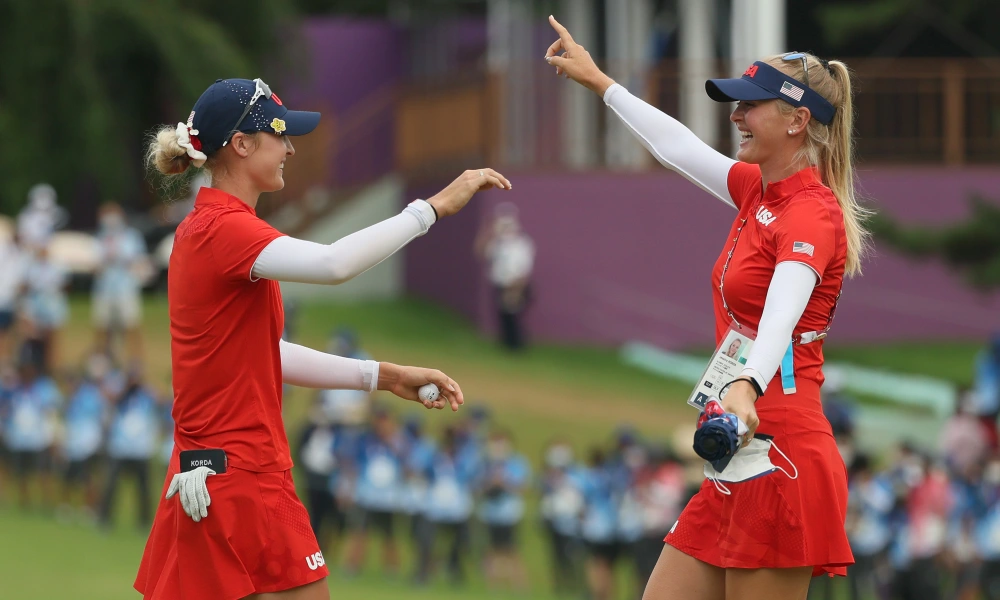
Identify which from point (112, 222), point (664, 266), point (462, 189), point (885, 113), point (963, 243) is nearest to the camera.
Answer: point (462, 189)

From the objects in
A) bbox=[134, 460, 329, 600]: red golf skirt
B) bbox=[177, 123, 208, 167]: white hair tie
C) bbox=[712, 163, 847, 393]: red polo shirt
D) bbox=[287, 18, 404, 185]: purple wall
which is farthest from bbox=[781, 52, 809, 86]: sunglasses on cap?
bbox=[287, 18, 404, 185]: purple wall

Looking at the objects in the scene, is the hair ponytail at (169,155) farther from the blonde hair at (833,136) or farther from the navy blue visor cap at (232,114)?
the blonde hair at (833,136)

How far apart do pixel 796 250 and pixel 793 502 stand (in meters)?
0.65

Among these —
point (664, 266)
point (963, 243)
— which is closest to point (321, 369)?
point (963, 243)

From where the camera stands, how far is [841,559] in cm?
423

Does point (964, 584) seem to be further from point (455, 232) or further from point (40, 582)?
point (455, 232)

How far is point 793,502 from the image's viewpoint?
13.8 feet

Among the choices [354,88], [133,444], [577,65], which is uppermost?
[354,88]

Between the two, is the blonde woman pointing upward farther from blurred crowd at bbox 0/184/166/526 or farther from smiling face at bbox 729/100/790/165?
blurred crowd at bbox 0/184/166/526

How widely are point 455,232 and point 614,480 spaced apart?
31.5 ft

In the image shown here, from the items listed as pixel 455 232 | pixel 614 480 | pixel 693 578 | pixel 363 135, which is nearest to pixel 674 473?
pixel 614 480

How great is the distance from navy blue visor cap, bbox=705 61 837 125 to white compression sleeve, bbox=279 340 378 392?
4.15 ft

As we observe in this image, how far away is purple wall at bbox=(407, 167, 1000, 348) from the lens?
2038 centimetres

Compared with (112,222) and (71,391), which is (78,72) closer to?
(112,222)
